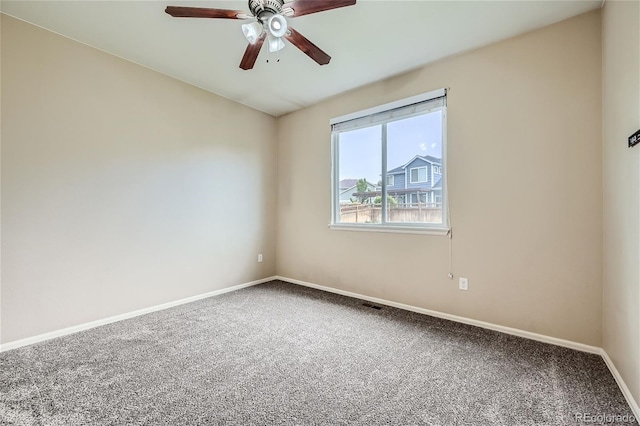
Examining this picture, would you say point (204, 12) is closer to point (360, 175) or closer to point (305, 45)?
point (305, 45)

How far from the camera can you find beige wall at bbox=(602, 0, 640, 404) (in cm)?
153

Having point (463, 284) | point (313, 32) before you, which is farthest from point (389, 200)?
point (313, 32)

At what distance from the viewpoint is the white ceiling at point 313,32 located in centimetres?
211

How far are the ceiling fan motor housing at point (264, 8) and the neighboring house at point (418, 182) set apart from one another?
203 cm

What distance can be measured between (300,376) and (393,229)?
74.2 inches

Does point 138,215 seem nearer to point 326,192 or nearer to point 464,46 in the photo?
point 326,192

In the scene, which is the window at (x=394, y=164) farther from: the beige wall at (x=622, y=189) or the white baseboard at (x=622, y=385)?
the white baseboard at (x=622, y=385)

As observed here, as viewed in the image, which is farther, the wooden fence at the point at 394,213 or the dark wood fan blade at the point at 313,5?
the wooden fence at the point at 394,213

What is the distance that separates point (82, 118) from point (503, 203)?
12.6ft

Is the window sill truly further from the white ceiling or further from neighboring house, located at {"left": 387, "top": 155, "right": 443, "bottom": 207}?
the white ceiling

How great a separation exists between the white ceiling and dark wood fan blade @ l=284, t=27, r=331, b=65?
367 millimetres

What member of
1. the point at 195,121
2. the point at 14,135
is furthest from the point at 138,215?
the point at 195,121

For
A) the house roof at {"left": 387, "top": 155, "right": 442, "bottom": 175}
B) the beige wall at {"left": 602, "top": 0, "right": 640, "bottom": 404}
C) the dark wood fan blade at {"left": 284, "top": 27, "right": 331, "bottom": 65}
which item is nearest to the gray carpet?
the beige wall at {"left": 602, "top": 0, "right": 640, "bottom": 404}

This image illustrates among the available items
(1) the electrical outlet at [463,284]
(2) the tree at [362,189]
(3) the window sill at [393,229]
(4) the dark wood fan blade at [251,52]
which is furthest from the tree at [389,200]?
(4) the dark wood fan blade at [251,52]
